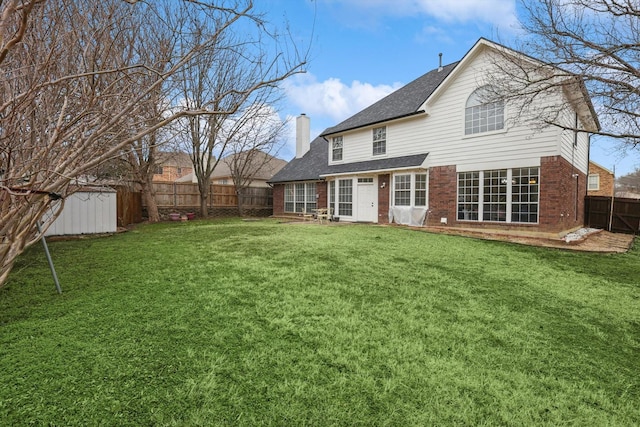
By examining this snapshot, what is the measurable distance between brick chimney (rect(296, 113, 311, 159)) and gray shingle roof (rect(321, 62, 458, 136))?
190 inches

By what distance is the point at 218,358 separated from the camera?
2791 mm

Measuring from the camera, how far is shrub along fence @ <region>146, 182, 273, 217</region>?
1892 centimetres

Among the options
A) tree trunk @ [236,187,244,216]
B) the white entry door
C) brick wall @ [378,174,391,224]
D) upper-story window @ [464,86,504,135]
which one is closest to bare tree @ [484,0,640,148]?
upper-story window @ [464,86,504,135]

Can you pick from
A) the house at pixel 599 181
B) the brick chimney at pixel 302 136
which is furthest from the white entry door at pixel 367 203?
the house at pixel 599 181

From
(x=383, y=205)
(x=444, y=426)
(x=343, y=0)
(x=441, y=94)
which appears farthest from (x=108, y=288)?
(x=441, y=94)

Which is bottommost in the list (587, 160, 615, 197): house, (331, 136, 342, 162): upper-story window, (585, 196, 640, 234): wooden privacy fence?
(585, 196, 640, 234): wooden privacy fence

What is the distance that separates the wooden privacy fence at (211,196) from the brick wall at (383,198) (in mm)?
10993

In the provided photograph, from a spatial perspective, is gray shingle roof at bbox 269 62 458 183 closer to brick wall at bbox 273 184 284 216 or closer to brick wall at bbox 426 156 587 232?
brick wall at bbox 273 184 284 216

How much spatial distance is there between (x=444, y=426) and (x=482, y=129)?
1198cm

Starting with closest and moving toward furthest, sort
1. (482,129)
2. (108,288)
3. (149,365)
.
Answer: (149,365), (108,288), (482,129)

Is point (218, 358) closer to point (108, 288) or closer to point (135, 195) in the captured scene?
point (108, 288)

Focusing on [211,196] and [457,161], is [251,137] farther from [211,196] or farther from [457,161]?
[457,161]

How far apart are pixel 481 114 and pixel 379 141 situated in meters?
4.98

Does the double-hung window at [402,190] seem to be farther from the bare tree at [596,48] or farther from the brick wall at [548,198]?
the bare tree at [596,48]
